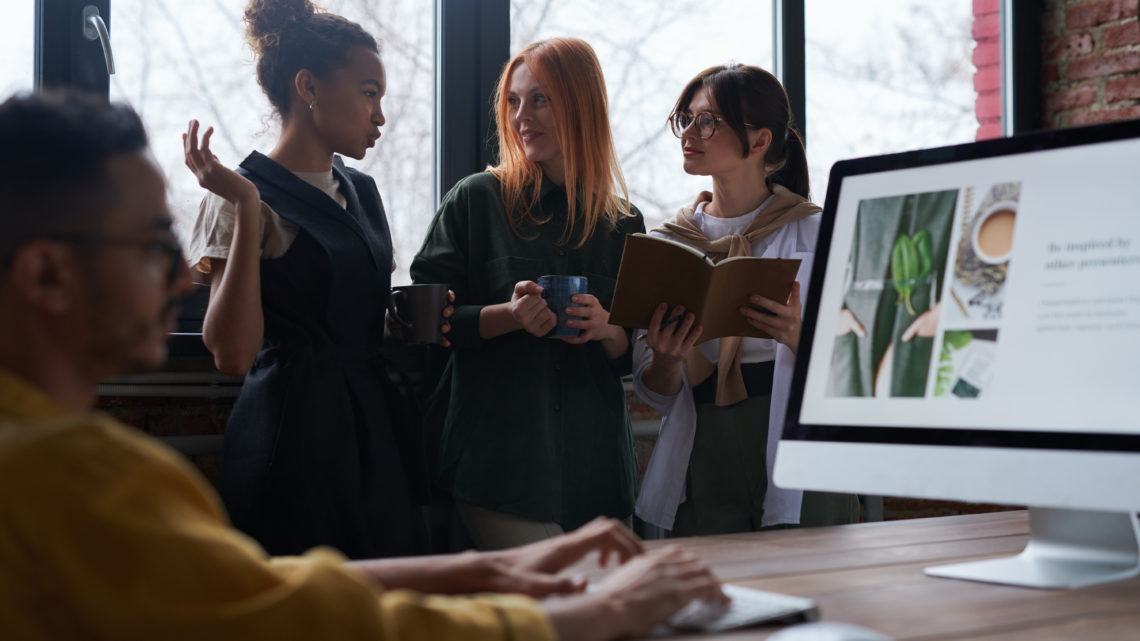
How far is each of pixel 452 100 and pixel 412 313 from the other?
0.91 m

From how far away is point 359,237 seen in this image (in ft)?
5.82

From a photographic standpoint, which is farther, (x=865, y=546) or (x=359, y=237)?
(x=359, y=237)

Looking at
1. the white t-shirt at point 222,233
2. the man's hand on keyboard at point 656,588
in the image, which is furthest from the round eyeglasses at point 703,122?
the man's hand on keyboard at point 656,588

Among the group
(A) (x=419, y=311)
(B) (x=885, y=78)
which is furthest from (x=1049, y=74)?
(A) (x=419, y=311)

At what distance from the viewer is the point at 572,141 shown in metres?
2.06

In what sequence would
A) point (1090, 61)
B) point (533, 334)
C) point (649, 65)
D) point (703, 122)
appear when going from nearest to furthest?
point (533, 334) → point (703, 122) → point (649, 65) → point (1090, 61)

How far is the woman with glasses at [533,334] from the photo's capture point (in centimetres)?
195

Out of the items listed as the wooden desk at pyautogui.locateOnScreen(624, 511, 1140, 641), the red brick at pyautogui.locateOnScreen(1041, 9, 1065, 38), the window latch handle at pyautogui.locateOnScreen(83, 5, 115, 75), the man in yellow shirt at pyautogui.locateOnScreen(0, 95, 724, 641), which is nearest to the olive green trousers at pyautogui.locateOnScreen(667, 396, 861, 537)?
the wooden desk at pyautogui.locateOnScreen(624, 511, 1140, 641)

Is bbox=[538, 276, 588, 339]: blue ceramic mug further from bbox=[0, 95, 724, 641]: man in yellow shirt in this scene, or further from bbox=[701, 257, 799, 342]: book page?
bbox=[0, 95, 724, 641]: man in yellow shirt

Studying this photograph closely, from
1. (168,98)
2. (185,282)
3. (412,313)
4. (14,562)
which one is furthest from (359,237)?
(14,562)

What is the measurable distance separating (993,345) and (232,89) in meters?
1.75

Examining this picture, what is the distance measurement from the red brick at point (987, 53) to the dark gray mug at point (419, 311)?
2.57m

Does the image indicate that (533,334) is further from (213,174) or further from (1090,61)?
(1090,61)

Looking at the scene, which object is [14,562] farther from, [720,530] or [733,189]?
[733,189]
